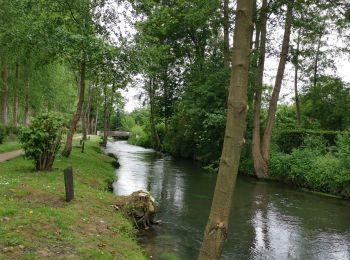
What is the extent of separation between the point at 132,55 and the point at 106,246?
12.0m

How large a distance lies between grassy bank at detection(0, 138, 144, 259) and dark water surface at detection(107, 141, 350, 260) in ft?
3.97

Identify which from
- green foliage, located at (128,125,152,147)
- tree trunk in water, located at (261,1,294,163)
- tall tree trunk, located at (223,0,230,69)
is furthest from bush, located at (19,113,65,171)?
green foliage, located at (128,125,152,147)

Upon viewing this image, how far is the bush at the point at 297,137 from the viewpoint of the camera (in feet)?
75.6

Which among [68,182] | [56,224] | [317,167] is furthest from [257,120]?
[56,224]

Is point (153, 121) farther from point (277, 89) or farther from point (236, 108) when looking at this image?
point (236, 108)

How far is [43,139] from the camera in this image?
13016 mm

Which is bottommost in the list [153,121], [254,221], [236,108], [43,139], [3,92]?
[254,221]

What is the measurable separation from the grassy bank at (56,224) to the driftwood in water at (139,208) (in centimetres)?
43

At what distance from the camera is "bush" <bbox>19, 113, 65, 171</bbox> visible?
42.4ft

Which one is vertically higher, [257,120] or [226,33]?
[226,33]

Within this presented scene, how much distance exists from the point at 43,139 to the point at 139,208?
4379 mm

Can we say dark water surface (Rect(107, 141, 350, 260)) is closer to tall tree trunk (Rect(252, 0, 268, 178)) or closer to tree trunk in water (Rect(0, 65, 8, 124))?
tall tree trunk (Rect(252, 0, 268, 178))

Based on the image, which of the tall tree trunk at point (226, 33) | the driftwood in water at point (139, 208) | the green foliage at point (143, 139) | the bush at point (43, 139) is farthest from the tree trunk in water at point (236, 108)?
the green foliage at point (143, 139)

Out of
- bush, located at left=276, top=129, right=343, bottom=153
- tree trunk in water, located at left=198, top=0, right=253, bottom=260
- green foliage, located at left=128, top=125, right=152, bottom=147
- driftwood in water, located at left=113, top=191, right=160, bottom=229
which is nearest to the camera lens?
tree trunk in water, located at left=198, top=0, right=253, bottom=260
